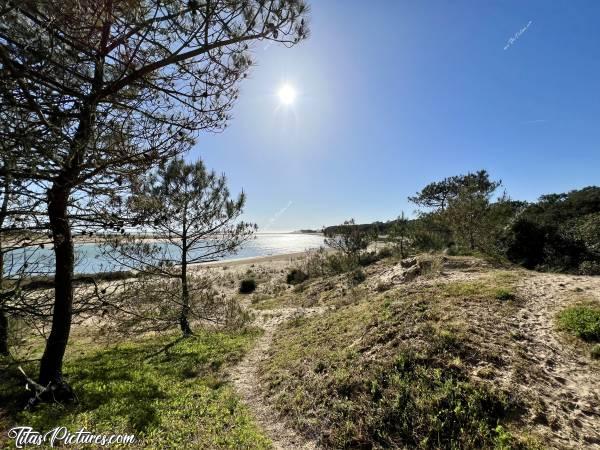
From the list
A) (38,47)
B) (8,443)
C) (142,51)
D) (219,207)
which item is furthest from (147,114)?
(219,207)

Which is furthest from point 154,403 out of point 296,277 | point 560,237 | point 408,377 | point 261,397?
point 296,277

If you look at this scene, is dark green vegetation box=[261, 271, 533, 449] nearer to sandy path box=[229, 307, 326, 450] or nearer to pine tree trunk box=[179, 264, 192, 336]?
sandy path box=[229, 307, 326, 450]

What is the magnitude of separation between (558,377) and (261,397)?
5.04 metres

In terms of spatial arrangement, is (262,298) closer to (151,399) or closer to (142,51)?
(151,399)

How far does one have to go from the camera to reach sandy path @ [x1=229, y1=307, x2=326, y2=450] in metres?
4.33

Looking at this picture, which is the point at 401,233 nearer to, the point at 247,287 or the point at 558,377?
the point at 247,287

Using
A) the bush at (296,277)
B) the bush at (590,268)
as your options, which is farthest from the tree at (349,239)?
the bush at (590,268)

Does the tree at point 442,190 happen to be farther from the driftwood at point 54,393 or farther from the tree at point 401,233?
the driftwood at point 54,393

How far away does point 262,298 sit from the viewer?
699 inches

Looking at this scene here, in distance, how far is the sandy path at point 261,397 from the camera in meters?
4.33

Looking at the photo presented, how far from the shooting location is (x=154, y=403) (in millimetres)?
5266

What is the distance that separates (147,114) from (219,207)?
7316mm

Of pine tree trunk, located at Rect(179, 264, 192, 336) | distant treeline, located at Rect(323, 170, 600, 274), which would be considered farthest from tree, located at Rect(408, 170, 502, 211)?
pine tree trunk, located at Rect(179, 264, 192, 336)

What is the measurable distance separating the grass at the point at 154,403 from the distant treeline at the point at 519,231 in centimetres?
1193
